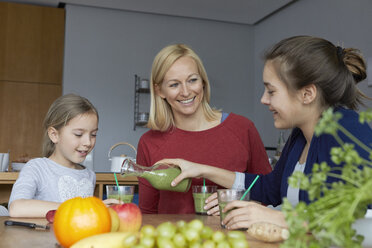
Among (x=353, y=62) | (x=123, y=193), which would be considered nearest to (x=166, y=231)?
(x=123, y=193)

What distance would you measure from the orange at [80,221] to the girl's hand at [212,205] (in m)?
0.58

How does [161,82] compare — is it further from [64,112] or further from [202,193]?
[202,193]

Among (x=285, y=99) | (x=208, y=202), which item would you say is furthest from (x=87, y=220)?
(x=285, y=99)

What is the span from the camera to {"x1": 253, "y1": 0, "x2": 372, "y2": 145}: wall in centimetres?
362

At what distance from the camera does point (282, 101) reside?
1220 millimetres

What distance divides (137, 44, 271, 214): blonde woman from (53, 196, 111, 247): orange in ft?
3.00

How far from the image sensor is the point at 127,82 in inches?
194

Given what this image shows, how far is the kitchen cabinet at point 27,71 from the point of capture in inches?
177

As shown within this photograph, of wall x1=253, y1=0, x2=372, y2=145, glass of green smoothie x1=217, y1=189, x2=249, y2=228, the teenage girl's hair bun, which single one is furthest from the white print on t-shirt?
wall x1=253, y1=0, x2=372, y2=145

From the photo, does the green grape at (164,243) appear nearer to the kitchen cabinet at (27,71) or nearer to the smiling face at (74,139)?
the smiling face at (74,139)

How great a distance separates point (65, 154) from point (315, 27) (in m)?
3.32

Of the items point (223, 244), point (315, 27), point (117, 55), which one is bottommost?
point (223, 244)

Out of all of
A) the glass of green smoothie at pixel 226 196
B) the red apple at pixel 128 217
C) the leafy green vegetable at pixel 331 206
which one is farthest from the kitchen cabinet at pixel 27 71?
the leafy green vegetable at pixel 331 206

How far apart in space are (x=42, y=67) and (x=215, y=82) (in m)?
2.06
